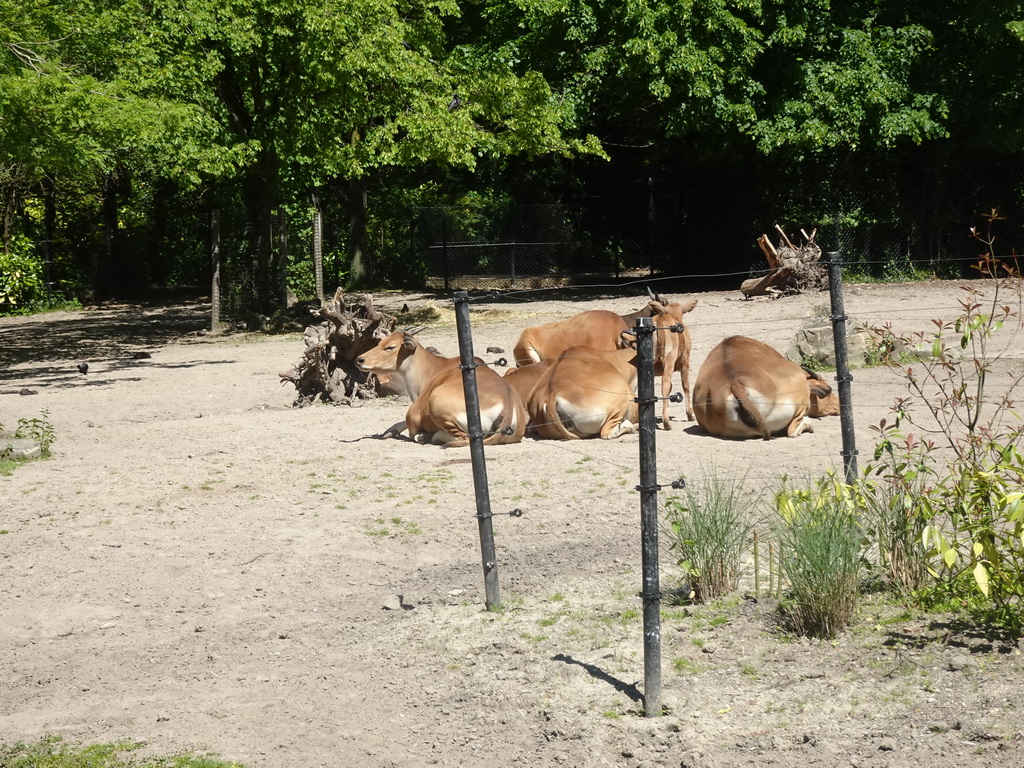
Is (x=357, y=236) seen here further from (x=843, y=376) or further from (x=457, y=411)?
(x=843, y=376)

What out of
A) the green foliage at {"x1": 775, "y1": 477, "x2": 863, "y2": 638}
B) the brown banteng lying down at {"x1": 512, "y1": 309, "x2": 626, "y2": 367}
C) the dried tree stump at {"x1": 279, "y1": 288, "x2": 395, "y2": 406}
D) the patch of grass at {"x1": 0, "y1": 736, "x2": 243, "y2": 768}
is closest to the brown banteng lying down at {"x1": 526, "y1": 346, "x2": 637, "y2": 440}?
the brown banteng lying down at {"x1": 512, "y1": 309, "x2": 626, "y2": 367}

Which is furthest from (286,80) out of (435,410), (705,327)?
(435,410)

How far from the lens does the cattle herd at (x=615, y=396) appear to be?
31.6 feet

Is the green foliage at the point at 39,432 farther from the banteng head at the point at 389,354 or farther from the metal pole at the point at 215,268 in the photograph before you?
the metal pole at the point at 215,268

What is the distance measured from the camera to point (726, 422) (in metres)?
9.66

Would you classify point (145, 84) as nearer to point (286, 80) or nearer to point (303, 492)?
point (286, 80)

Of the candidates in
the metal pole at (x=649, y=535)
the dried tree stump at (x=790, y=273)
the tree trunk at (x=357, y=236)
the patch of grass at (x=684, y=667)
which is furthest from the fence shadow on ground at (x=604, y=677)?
the tree trunk at (x=357, y=236)

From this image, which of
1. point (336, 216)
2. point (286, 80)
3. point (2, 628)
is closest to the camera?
point (2, 628)

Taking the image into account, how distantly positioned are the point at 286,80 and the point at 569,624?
51.6 ft

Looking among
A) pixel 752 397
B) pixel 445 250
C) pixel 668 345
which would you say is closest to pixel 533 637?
pixel 752 397

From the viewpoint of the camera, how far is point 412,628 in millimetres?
6027

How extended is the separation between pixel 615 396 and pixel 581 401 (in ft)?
1.00

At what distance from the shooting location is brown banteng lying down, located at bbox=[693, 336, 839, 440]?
31.4ft

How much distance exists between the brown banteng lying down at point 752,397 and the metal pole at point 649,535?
4672 millimetres
